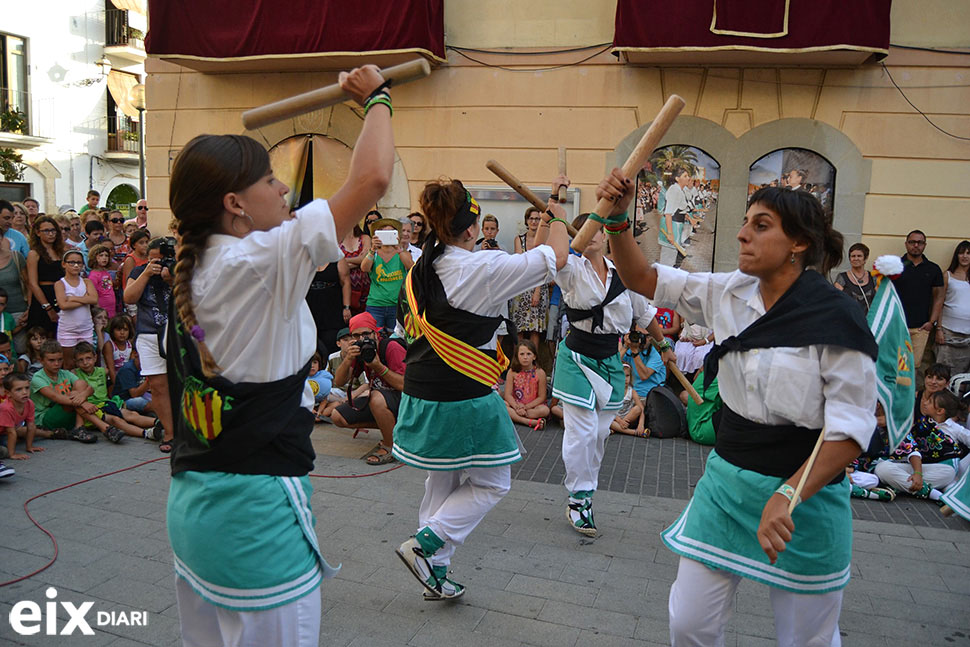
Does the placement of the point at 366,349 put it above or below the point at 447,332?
below

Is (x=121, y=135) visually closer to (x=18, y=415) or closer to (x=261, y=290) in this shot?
(x=18, y=415)

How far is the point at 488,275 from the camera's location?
3.63 meters

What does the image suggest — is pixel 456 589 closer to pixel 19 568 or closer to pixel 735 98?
pixel 19 568

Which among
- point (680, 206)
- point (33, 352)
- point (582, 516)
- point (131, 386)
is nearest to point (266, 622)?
point (582, 516)

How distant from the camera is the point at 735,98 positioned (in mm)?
9320

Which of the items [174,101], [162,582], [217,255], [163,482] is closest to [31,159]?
[174,101]

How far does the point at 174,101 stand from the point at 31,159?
1588cm

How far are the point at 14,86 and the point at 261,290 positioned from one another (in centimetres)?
2641

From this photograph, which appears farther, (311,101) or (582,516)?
(582,516)

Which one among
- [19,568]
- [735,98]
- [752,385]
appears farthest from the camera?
[735,98]

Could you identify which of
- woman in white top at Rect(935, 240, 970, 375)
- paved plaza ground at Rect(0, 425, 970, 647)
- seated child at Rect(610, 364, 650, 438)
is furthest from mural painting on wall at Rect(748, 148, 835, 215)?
paved plaza ground at Rect(0, 425, 970, 647)

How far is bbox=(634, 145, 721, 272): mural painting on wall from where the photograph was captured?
9523 millimetres

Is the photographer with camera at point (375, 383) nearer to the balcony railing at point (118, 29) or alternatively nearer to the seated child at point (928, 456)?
the seated child at point (928, 456)

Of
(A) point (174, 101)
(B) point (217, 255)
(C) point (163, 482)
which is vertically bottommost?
(C) point (163, 482)
